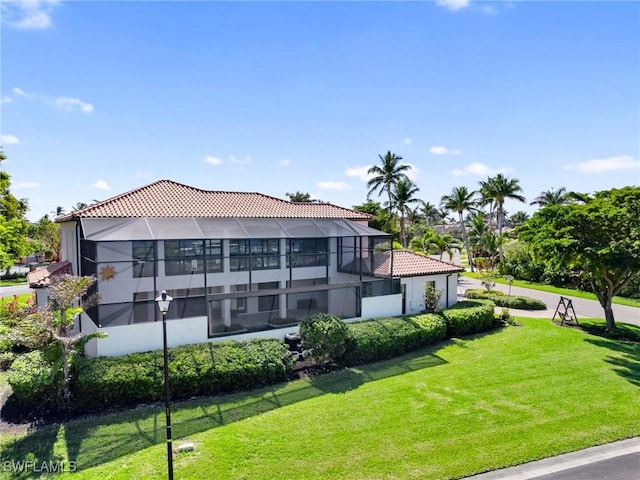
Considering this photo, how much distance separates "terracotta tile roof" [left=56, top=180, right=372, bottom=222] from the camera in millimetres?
18292

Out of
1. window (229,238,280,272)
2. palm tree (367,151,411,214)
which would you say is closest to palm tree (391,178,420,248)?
palm tree (367,151,411,214)

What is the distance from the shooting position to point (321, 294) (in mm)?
21359

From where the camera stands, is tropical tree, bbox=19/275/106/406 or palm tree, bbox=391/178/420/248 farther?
palm tree, bbox=391/178/420/248

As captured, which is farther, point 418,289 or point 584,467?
point 418,289

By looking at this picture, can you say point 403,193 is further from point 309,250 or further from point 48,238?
point 48,238

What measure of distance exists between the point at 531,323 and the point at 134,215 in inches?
895

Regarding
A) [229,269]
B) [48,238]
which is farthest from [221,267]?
[48,238]

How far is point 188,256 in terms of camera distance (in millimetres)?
19672

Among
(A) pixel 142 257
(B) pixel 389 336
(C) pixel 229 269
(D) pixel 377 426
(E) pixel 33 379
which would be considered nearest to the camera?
(D) pixel 377 426

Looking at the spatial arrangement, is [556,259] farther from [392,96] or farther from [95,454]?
[95,454]

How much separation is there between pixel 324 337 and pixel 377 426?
188 inches

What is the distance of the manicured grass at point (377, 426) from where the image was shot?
9.05m

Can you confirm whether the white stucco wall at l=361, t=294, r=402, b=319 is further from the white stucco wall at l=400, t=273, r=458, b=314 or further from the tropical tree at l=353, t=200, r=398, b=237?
the tropical tree at l=353, t=200, r=398, b=237

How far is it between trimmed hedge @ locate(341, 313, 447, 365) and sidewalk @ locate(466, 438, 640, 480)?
758 cm
